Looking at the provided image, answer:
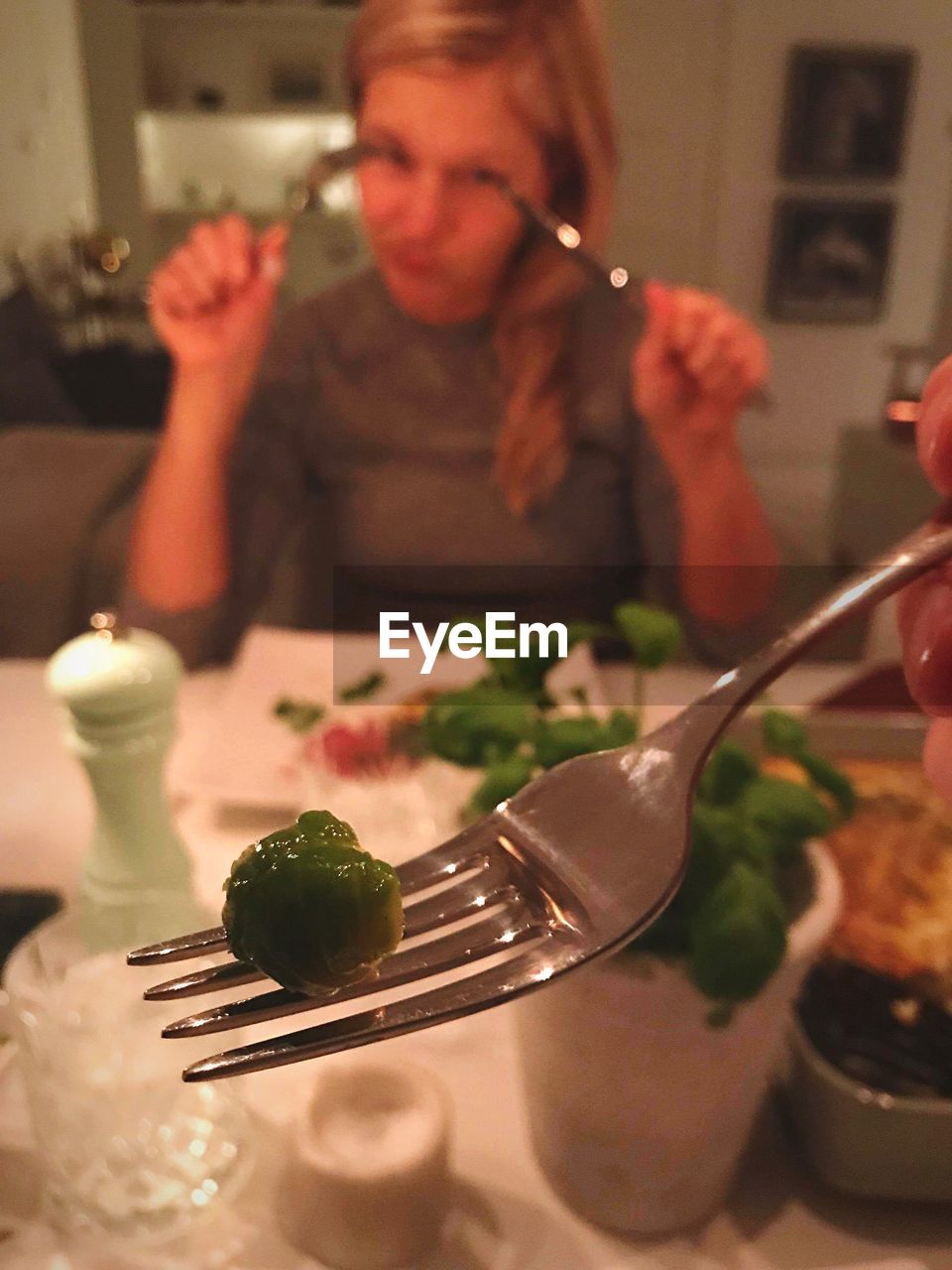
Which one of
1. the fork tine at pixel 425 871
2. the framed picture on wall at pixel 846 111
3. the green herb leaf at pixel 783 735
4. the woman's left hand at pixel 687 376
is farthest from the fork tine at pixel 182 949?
the framed picture on wall at pixel 846 111

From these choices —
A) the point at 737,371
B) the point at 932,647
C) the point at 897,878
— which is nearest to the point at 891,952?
the point at 897,878

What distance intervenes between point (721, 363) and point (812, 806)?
71 cm

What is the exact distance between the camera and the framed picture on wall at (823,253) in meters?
1.04

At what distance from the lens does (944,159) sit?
39.2 inches

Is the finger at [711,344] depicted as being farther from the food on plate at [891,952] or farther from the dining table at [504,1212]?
the dining table at [504,1212]

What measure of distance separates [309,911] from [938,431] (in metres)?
0.21

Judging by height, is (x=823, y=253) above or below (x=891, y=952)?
above

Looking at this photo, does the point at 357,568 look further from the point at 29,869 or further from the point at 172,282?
the point at 29,869

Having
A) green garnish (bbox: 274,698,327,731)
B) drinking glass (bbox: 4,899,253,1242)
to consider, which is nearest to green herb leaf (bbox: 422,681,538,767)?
drinking glass (bbox: 4,899,253,1242)

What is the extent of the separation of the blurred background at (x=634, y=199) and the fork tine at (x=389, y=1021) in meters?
0.75

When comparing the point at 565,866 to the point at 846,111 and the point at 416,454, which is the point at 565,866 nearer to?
the point at 416,454

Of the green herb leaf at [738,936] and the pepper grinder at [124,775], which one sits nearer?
the green herb leaf at [738,936]

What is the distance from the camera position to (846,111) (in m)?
1.00

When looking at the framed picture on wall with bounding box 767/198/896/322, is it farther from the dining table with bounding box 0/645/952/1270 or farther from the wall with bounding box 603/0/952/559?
the dining table with bounding box 0/645/952/1270
